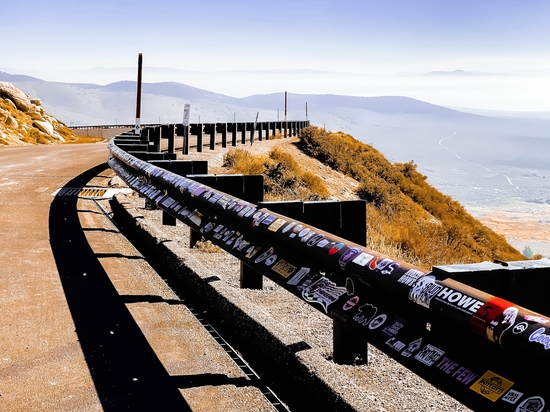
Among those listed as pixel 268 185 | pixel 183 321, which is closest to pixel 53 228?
pixel 183 321

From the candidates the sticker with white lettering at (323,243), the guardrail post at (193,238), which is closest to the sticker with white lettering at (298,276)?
the sticker with white lettering at (323,243)

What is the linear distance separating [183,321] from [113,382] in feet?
4.12

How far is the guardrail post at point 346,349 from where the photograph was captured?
372cm

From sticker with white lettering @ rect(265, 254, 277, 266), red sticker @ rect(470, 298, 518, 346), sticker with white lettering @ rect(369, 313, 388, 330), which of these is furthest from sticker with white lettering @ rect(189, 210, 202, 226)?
red sticker @ rect(470, 298, 518, 346)

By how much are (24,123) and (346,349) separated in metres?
45.4

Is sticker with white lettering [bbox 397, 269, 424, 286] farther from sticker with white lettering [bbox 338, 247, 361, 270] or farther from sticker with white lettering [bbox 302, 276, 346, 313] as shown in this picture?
sticker with white lettering [bbox 302, 276, 346, 313]

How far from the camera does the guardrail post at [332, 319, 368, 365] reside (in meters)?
3.72

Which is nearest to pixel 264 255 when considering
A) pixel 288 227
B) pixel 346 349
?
pixel 288 227

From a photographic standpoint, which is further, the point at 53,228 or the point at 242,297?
the point at 53,228

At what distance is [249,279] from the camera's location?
17.8 ft

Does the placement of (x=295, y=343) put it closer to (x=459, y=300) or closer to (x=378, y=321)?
(x=378, y=321)

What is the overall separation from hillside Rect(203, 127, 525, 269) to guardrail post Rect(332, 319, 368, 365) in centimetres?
605

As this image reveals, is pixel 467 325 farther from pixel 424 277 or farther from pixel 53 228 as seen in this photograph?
pixel 53 228

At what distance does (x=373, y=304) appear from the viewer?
3295mm
